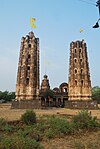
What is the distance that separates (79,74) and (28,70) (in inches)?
521

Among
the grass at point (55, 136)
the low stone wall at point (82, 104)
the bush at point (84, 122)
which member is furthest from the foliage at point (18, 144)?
the low stone wall at point (82, 104)

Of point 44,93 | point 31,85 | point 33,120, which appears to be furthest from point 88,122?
point 44,93

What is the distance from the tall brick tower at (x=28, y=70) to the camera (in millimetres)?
52844

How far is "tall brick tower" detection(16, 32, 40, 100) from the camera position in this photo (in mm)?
52844

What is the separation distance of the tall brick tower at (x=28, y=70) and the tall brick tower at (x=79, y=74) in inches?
366

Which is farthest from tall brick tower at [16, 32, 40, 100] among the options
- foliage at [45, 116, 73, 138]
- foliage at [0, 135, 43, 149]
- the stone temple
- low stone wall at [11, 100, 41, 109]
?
foliage at [0, 135, 43, 149]

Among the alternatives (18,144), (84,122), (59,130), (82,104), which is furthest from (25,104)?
(18,144)

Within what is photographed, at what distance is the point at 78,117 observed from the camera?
13.8 m

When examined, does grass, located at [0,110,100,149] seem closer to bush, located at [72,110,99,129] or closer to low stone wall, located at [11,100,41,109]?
bush, located at [72,110,99,129]

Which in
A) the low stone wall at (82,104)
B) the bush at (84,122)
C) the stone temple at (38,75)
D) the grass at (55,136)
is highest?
the stone temple at (38,75)

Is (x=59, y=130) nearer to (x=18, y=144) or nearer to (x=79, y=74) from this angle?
(x=18, y=144)

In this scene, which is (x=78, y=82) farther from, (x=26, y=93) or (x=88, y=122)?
(x=88, y=122)

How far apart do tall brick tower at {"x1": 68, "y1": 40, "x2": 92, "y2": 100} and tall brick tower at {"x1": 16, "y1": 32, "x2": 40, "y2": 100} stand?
30.5ft

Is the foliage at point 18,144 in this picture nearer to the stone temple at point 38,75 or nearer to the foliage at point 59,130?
the foliage at point 59,130
